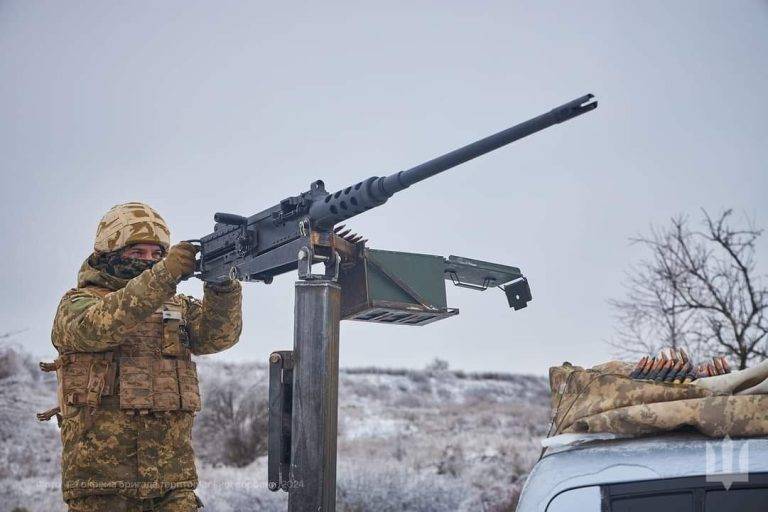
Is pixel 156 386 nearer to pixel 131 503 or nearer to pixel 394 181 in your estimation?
pixel 131 503

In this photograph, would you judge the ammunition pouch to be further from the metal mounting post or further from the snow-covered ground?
the snow-covered ground

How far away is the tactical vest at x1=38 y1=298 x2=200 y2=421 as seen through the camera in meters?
4.74

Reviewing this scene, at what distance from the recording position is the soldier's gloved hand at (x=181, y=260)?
4566 millimetres

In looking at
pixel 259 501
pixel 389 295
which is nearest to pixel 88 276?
pixel 389 295

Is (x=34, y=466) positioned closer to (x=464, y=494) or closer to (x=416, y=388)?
(x=464, y=494)

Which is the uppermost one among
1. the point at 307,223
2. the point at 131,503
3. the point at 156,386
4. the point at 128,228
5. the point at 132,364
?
the point at 128,228

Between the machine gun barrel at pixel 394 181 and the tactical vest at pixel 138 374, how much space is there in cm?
136

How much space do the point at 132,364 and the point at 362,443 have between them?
34.0ft

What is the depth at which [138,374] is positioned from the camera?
4836mm

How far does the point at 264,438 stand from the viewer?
551 inches

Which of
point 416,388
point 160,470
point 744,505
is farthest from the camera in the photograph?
point 416,388

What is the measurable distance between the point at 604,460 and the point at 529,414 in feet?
53.4

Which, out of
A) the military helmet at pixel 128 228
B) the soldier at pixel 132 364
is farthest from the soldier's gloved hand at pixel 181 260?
the military helmet at pixel 128 228

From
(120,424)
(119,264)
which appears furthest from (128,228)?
(120,424)
